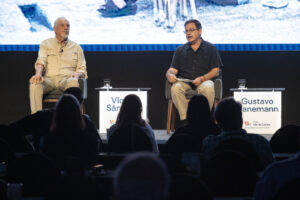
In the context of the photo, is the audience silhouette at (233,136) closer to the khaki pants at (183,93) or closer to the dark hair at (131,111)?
the dark hair at (131,111)

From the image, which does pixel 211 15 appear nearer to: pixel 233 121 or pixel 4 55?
pixel 4 55

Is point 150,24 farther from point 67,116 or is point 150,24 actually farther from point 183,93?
point 67,116

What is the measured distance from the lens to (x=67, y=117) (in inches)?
107

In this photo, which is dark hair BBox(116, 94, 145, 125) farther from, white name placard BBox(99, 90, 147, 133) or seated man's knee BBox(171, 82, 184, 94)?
white name placard BBox(99, 90, 147, 133)

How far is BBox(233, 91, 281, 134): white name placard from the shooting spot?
502 cm

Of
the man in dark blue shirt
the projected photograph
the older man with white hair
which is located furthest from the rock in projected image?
the man in dark blue shirt

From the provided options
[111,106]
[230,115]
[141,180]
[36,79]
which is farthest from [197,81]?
[141,180]

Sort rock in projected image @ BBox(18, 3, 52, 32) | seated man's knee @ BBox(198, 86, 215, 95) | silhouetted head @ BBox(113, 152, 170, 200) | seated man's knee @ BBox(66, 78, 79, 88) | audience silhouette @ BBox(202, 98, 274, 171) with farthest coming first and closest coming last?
rock in projected image @ BBox(18, 3, 52, 32)
seated man's knee @ BBox(66, 78, 79, 88)
seated man's knee @ BBox(198, 86, 215, 95)
audience silhouette @ BBox(202, 98, 274, 171)
silhouetted head @ BBox(113, 152, 170, 200)

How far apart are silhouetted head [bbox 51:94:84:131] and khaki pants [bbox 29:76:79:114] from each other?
2.08 m

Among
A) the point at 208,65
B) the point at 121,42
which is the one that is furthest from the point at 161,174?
the point at 121,42

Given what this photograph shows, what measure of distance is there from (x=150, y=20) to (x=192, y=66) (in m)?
1.12

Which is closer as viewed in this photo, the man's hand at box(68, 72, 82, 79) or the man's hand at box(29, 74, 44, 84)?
the man's hand at box(29, 74, 44, 84)

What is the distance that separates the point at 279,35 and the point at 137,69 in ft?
6.31

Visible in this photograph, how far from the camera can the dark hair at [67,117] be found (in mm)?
2684
